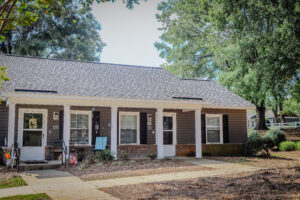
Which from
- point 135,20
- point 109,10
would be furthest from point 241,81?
point 109,10

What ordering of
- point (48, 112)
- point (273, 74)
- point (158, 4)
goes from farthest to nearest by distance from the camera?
point (158, 4) → point (273, 74) → point (48, 112)

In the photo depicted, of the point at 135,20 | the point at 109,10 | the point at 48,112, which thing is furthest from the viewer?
the point at 48,112

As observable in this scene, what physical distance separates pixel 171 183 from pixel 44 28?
2630cm

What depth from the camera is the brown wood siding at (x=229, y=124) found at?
53.0 ft

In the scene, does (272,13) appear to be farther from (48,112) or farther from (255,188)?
(48,112)

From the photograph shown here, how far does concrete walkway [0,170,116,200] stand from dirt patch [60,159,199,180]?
2.27 ft

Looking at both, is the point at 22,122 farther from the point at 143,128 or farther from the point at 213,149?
the point at 213,149

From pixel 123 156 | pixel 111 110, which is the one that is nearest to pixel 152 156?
pixel 123 156

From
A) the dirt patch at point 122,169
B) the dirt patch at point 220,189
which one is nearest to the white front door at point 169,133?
the dirt patch at point 122,169

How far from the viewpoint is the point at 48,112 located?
1371 cm

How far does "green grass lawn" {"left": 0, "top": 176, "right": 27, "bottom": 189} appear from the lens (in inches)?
307

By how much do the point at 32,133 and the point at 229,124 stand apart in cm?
1051

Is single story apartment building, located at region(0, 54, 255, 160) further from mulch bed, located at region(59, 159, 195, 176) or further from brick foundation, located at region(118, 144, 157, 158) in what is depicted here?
mulch bed, located at region(59, 159, 195, 176)

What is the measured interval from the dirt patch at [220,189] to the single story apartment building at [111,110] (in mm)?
5567
